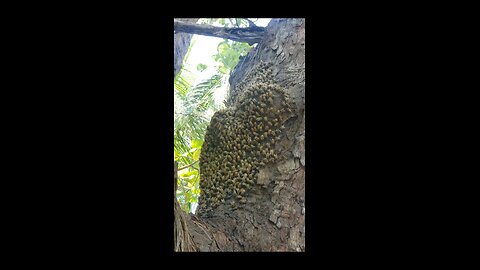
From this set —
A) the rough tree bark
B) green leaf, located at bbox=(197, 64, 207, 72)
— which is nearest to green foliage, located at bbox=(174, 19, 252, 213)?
green leaf, located at bbox=(197, 64, 207, 72)

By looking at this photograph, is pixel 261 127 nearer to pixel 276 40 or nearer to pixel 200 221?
pixel 200 221

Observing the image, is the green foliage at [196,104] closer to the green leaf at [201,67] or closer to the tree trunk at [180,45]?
the green leaf at [201,67]

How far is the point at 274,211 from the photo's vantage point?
1712 millimetres

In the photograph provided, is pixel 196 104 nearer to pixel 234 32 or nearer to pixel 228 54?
pixel 228 54

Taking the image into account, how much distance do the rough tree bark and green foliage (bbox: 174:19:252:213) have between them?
852mm

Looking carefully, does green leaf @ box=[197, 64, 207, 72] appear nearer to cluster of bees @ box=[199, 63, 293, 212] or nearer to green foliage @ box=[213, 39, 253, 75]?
green foliage @ box=[213, 39, 253, 75]

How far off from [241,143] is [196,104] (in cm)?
127

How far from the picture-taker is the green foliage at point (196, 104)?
9.62ft

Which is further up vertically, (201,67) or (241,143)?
(201,67)

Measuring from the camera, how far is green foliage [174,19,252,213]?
2.93 meters


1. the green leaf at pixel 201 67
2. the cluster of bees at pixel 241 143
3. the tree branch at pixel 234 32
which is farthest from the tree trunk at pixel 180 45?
the green leaf at pixel 201 67

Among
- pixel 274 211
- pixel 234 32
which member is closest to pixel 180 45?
pixel 234 32

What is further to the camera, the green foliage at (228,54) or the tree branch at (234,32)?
the green foliage at (228,54)

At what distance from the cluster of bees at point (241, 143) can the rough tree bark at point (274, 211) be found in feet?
0.13
